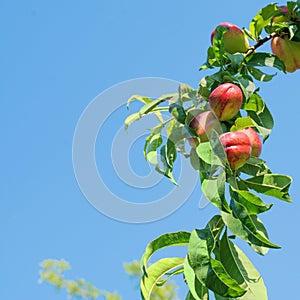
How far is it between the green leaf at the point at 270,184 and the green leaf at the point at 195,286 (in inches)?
6.8

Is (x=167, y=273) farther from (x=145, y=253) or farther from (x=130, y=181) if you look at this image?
(x=130, y=181)

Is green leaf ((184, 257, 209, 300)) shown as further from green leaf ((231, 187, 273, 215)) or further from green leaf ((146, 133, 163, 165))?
green leaf ((146, 133, 163, 165))

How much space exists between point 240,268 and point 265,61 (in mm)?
396

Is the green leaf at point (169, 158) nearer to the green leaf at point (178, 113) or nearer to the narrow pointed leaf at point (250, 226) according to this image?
the green leaf at point (178, 113)

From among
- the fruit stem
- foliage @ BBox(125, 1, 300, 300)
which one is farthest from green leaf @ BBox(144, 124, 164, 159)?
the fruit stem

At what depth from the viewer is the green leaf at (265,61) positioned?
1.05m

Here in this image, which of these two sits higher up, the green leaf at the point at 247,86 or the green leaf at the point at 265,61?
the green leaf at the point at 265,61

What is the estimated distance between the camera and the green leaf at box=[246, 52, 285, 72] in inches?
41.2

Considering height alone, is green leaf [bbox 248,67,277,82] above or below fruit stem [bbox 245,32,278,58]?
below

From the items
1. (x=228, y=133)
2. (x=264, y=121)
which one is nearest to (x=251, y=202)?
(x=228, y=133)

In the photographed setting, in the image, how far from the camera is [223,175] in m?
0.79

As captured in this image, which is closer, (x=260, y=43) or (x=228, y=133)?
(x=228, y=133)

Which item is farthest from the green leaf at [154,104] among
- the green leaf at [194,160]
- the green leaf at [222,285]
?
the green leaf at [222,285]

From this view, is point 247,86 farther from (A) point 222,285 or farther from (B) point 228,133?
(A) point 222,285
